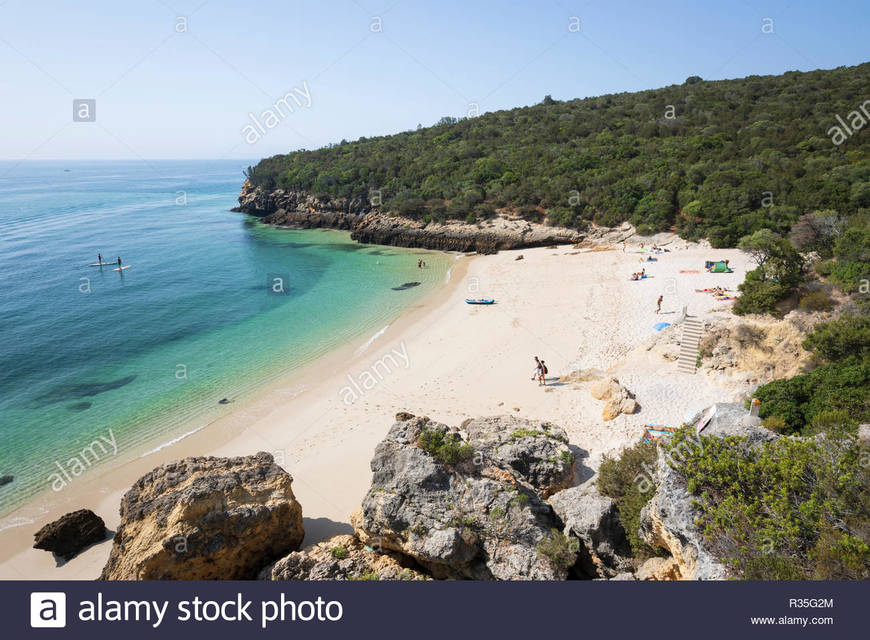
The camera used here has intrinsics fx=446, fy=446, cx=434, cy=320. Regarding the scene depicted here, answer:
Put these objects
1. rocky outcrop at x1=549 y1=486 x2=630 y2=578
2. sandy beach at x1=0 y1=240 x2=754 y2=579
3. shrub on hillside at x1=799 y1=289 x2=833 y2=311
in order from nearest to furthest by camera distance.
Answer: rocky outcrop at x1=549 y1=486 x2=630 y2=578 < sandy beach at x1=0 y1=240 x2=754 y2=579 < shrub on hillside at x1=799 y1=289 x2=833 y2=311

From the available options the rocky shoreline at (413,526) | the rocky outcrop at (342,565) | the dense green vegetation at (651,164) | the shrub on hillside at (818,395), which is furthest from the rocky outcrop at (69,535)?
the dense green vegetation at (651,164)

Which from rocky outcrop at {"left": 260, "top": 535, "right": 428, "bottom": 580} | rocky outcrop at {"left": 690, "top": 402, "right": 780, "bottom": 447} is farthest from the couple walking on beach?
rocky outcrop at {"left": 260, "top": 535, "right": 428, "bottom": 580}

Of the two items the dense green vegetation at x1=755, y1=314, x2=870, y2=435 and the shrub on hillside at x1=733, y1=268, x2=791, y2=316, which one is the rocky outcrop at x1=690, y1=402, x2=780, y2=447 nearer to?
the dense green vegetation at x1=755, y1=314, x2=870, y2=435

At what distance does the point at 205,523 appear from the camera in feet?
28.1

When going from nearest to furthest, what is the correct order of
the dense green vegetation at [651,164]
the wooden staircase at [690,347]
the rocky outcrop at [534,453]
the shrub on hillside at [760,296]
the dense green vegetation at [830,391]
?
the dense green vegetation at [830,391] → the rocky outcrop at [534,453] → the wooden staircase at [690,347] → the shrub on hillside at [760,296] → the dense green vegetation at [651,164]

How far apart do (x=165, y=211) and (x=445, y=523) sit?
84166 millimetres

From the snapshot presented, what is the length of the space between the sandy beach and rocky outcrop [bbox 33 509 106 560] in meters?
0.29

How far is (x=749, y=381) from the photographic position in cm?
1454

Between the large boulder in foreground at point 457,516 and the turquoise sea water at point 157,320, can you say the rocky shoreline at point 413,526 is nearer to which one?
the large boulder in foreground at point 457,516

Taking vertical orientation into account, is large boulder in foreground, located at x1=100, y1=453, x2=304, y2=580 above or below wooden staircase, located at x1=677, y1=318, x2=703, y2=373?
below

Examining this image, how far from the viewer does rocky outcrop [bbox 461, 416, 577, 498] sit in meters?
11.0

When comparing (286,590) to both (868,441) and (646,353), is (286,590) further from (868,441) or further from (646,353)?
(646,353)

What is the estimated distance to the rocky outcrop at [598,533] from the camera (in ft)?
27.4

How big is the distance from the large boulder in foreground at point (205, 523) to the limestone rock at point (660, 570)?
7.01m
